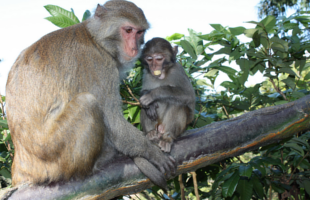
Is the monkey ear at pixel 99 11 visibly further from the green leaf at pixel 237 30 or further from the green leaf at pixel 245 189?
the green leaf at pixel 245 189

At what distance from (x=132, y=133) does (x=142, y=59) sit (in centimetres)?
163

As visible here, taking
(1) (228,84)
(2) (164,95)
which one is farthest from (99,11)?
(1) (228,84)

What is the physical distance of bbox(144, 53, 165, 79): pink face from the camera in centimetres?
419

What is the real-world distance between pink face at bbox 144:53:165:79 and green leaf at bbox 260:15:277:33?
153cm

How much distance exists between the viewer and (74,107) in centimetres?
274

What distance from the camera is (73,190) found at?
2637 mm

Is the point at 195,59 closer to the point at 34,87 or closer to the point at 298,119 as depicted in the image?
the point at 298,119

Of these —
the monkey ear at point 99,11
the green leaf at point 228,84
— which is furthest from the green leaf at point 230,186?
the monkey ear at point 99,11

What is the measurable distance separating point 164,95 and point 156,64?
61 cm

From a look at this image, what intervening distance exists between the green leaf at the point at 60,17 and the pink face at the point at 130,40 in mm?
861

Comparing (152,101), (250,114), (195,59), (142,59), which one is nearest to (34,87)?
(152,101)

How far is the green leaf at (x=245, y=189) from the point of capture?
329 cm

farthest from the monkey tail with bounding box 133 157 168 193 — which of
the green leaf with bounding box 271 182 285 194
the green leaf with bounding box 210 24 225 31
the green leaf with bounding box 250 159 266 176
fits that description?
the green leaf with bounding box 210 24 225 31

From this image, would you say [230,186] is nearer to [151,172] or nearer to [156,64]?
[151,172]
